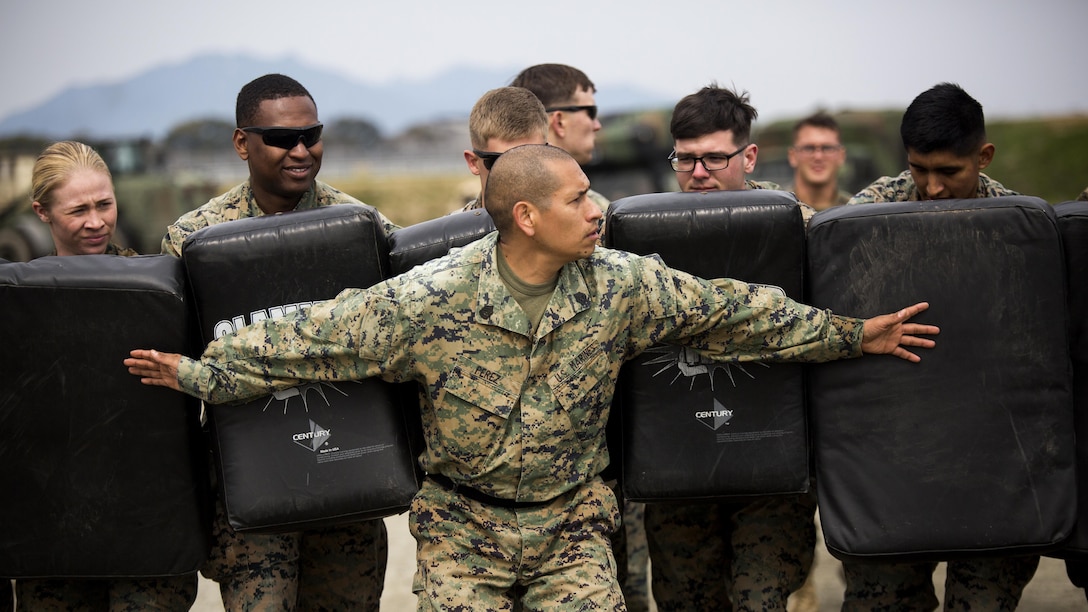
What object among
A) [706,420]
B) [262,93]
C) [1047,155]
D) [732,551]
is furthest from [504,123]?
[1047,155]

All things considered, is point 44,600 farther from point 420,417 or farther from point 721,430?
point 721,430

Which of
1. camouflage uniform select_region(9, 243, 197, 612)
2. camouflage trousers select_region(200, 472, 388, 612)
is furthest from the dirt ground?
camouflage uniform select_region(9, 243, 197, 612)

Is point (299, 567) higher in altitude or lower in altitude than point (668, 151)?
higher

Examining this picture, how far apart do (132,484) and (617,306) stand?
165 cm

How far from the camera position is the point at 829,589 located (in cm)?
567

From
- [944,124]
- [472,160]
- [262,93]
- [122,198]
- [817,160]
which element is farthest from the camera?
[122,198]

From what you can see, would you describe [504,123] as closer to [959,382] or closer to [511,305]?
[511,305]

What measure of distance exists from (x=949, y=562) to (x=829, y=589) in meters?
1.82

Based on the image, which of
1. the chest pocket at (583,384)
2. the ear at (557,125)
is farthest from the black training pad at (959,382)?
the ear at (557,125)

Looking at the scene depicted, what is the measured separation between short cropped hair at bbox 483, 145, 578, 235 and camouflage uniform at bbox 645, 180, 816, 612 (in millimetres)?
1055

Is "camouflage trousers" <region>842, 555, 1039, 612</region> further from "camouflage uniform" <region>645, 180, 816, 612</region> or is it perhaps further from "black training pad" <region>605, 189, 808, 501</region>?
"black training pad" <region>605, 189, 808, 501</region>

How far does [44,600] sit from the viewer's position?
3916mm

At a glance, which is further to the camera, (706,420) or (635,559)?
(635,559)

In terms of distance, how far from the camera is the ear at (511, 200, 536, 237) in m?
3.33
